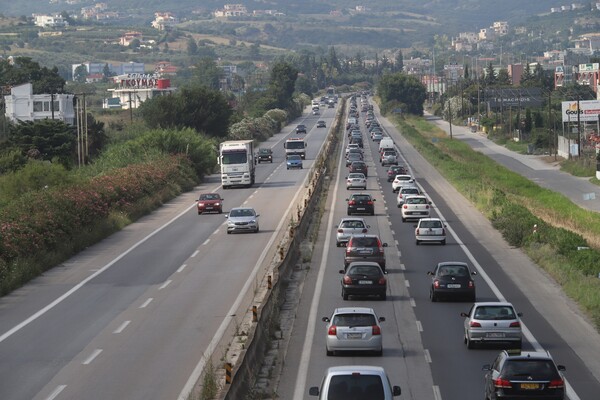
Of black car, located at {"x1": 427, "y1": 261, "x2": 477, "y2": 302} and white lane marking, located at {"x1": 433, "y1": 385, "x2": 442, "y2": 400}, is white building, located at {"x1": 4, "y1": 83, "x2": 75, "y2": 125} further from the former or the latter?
white lane marking, located at {"x1": 433, "y1": 385, "x2": 442, "y2": 400}

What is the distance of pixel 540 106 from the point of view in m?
197

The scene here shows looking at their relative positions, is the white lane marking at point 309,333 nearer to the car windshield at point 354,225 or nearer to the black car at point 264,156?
the car windshield at point 354,225

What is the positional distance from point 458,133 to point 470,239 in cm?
12168

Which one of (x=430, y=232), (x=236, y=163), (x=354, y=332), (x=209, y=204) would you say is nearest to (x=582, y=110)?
(x=236, y=163)

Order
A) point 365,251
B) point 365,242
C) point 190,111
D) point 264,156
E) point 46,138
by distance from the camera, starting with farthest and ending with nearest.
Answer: point 190,111, point 264,156, point 46,138, point 365,242, point 365,251

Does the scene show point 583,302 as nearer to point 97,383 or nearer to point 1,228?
point 97,383

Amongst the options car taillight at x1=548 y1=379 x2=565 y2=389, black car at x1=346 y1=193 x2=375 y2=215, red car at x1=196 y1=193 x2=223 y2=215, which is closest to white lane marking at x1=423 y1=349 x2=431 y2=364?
car taillight at x1=548 y1=379 x2=565 y2=389

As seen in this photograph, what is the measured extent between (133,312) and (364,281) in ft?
22.1

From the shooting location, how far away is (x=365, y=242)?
44.1 metres

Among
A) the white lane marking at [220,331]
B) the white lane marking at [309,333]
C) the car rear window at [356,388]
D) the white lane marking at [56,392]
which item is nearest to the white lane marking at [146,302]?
the white lane marking at [220,331]

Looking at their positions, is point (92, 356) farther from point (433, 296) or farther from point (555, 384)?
point (433, 296)

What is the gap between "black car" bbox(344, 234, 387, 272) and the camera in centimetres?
4362

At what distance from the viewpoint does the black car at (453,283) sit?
119 ft

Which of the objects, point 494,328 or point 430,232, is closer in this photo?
point 494,328
